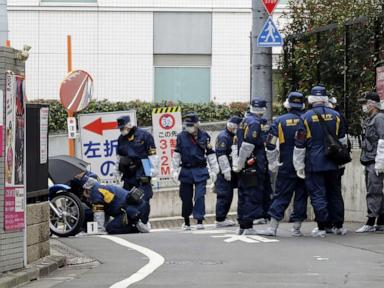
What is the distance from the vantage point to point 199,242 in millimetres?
13695

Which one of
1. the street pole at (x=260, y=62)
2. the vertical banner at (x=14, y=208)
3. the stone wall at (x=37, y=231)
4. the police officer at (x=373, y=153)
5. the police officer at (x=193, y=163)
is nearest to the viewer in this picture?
the vertical banner at (x=14, y=208)

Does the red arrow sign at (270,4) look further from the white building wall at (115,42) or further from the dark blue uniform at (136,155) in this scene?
the white building wall at (115,42)

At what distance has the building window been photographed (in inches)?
1229

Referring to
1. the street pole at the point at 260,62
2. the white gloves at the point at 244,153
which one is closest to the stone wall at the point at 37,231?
the white gloves at the point at 244,153

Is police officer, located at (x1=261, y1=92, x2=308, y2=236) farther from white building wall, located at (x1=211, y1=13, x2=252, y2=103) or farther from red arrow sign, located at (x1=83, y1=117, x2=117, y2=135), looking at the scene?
white building wall, located at (x1=211, y1=13, x2=252, y2=103)

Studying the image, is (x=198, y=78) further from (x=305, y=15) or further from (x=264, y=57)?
(x=264, y=57)

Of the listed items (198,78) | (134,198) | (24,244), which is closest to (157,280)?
(24,244)

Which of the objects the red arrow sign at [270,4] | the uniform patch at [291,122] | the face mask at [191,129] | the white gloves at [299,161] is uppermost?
the red arrow sign at [270,4]

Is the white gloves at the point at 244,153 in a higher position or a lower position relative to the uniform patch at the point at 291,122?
lower

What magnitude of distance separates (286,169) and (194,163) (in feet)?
9.57

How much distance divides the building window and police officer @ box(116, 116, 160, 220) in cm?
1450

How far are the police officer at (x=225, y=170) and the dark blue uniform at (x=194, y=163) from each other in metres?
0.24

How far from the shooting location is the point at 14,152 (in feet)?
34.1

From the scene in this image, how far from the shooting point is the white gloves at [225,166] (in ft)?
53.9
